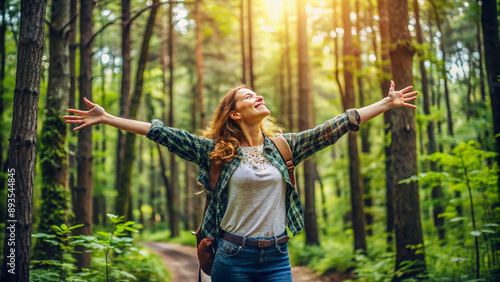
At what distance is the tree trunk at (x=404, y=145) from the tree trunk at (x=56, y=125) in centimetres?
613

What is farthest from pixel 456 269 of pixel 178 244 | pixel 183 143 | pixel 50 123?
pixel 178 244

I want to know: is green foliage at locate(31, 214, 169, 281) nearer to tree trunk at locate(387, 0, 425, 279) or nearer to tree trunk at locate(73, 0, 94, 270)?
tree trunk at locate(73, 0, 94, 270)

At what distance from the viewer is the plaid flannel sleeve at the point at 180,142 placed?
3078mm

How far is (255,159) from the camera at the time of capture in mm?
3211

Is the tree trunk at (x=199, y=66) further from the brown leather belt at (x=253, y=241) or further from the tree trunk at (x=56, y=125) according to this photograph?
the brown leather belt at (x=253, y=241)

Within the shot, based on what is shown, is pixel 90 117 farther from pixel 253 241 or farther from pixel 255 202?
pixel 253 241

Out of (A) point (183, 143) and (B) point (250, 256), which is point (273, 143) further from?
(B) point (250, 256)

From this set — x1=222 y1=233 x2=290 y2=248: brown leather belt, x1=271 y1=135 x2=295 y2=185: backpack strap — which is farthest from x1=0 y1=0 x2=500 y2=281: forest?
x1=222 y1=233 x2=290 y2=248: brown leather belt

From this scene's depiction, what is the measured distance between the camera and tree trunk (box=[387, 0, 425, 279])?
7.30 meters

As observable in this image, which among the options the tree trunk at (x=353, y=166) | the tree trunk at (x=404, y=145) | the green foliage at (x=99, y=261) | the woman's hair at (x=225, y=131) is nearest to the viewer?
the woman's hair at (x=225, y=131)

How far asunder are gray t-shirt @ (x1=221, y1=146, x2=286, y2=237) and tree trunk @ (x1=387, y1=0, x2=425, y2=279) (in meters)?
5.04

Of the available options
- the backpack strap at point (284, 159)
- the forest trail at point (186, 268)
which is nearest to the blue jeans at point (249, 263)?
the backpack strap at point (284, 159)

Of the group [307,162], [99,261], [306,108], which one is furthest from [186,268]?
[306,108]

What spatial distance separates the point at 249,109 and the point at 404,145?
5.00 metres
